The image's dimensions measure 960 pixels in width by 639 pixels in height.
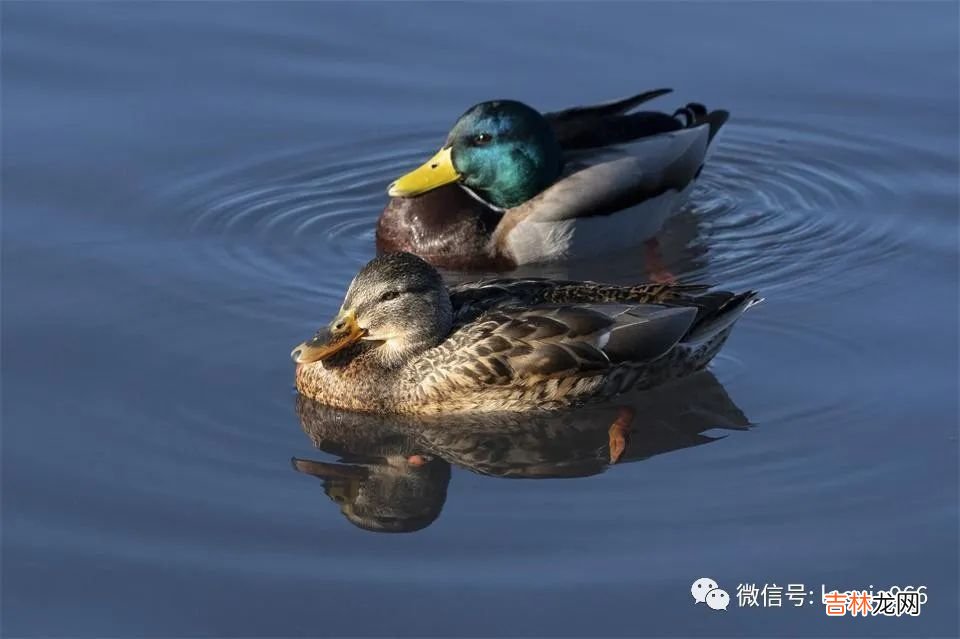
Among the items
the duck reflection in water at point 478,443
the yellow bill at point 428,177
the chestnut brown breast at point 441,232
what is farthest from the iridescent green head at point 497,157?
the duck reflection in water at point 478,443

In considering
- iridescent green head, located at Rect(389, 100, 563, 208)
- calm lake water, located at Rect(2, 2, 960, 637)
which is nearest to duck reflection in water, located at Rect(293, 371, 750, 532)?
calm lake water, located at Rect(2, 2, 960, 637)

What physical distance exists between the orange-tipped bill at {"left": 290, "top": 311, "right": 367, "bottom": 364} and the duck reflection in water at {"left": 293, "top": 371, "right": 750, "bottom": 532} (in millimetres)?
250

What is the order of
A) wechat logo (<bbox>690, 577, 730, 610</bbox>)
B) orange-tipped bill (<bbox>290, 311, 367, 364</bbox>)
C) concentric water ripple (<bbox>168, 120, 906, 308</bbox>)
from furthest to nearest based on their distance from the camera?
concentric water ripple (<bbox>168, 120, 906, 308</bbox>) < orange-tipped bill (<bbox>290, 311, 367, 364</bbox>) < wechat logo (<bbox>690, 577, 730, 610</bbox>)

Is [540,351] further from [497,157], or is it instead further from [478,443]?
[497,157]

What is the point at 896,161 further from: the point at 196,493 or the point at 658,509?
the point at 196,493

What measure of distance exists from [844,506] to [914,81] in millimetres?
5234

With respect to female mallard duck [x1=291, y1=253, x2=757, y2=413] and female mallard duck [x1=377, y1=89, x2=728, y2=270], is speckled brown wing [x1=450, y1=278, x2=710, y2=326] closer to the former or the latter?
female mallard duck [x1=291, y1=253, x2=757, y2=413]

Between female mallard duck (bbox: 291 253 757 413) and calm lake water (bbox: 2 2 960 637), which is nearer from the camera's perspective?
calm lake water (bbox: 2 2 960 637)

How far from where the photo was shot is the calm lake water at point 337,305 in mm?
7148

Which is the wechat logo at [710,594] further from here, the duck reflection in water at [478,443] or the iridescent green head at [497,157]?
the iridescent green head at [497,157]

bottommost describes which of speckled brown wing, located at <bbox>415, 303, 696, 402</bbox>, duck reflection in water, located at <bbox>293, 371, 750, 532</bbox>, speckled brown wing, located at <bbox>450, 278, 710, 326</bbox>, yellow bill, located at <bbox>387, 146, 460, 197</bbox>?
duck reflection in water, located at <bbox>293, 371, 750, 532</bbox>

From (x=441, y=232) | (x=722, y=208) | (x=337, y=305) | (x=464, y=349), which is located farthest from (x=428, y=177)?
(x=464, y=349)

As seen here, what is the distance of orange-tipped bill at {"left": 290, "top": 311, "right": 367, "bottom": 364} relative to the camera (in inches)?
333

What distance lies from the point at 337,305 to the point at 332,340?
1.21m
